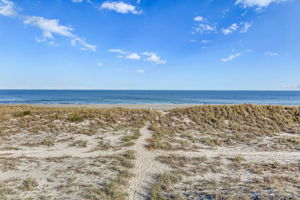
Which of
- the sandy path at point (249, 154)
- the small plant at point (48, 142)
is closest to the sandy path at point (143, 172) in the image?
the sandy path at point (249, 154)

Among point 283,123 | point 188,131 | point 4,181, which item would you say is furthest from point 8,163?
point 283,123

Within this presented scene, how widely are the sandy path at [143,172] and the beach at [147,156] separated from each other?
3 centimetres

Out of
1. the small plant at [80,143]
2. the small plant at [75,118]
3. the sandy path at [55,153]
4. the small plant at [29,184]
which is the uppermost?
the small plant at [75,118]

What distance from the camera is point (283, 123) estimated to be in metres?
13.5

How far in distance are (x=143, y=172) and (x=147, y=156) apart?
1.60 metres

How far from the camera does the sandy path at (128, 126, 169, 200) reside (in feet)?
16.0

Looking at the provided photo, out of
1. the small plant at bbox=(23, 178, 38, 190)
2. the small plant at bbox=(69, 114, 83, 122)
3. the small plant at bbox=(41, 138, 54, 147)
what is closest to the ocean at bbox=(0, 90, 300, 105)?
the small plant at bbox=(69, 114, 83, 122)

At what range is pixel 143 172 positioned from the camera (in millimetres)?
6117

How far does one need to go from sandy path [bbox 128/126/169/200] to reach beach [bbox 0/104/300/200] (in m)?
0.03

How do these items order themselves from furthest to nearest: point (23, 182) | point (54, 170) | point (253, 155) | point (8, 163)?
point (253, 155)
point (8, 163)
point (54, 170)
point (23, 182)

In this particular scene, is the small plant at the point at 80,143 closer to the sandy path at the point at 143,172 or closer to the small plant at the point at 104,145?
the small plant at the point at 104,145

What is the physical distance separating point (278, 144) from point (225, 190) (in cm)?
656

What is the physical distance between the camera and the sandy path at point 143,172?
4875 millimetres

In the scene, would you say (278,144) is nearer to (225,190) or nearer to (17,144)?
(225,190)
